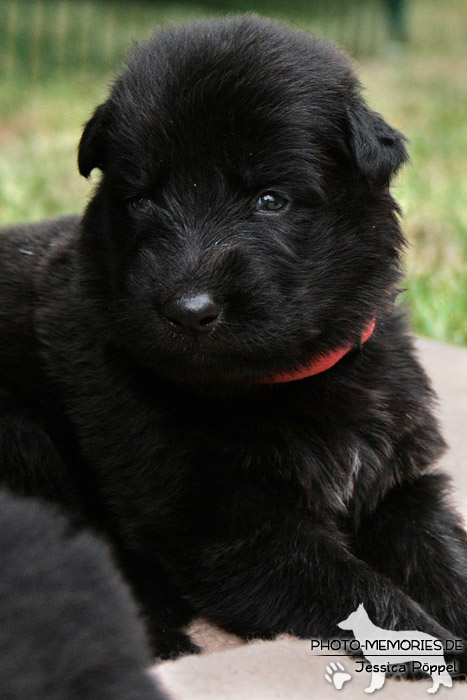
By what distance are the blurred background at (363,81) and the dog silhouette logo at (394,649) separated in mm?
1537

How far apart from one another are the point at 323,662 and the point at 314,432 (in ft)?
2.42

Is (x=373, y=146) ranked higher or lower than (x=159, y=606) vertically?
higher

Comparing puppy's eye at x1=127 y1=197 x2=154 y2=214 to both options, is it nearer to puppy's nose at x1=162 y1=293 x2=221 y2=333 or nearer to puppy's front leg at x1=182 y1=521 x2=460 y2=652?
puppy's nose at x1=162 y1=293 x2=221 y2=333

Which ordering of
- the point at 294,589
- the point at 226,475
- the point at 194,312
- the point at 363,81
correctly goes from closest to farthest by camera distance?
the point at 194,312 < the point at 294,589 < the point at 226,475 < the point at 363,81

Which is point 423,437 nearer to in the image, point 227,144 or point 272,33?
point 227,144

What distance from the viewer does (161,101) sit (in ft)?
9.87

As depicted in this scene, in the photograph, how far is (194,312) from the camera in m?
2.71

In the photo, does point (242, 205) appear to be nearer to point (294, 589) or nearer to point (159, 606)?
point (294, 589)

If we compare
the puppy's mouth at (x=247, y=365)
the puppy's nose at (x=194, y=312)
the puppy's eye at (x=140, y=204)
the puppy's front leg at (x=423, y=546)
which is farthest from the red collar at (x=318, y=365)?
the puppy's eye at (x=140, y=204)

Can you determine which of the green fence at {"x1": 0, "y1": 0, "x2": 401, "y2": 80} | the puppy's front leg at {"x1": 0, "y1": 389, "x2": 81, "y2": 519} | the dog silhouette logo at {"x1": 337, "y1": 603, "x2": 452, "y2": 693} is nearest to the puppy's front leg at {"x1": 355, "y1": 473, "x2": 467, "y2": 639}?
the dog silhouette logo at {"x1": 337, "y1": 603, "x2": 452, "y2": 693}

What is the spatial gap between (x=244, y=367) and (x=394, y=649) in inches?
33.8

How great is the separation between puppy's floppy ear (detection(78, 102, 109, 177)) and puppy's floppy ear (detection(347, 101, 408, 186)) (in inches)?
30.7

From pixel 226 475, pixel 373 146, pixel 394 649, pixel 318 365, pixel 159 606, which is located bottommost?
pixel 159 606

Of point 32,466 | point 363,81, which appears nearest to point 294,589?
point 32,466
